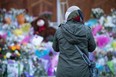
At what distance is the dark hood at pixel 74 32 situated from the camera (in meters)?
6.20

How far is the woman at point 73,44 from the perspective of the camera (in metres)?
6.15

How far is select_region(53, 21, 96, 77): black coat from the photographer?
615 cm

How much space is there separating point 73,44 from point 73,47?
0.05 m

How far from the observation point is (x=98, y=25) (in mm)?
11195

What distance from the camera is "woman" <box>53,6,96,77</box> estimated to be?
20.2ft

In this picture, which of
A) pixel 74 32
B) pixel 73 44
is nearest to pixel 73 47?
pixel 73 44

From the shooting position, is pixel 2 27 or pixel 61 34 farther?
pixel 2 27

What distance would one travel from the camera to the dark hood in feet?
20.4

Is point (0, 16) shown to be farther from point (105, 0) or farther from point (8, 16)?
point (105, 0)

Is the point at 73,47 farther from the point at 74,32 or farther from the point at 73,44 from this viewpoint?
the point at 74,32

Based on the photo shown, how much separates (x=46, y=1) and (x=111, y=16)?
6.86ft

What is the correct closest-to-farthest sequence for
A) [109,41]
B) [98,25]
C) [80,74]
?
[80,74], [109,41], [98,25]

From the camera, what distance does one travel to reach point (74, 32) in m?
6.25

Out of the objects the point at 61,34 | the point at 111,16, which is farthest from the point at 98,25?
the point at 61,34
